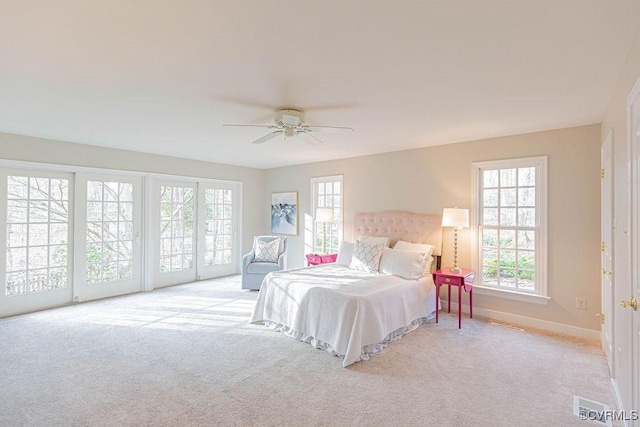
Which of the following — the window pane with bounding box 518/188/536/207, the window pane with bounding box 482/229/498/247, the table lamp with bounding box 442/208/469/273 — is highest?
the window pane with bounding box 518/188/536/207

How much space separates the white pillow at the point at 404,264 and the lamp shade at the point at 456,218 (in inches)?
22.0

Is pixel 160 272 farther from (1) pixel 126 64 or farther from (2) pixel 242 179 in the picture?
(1) pixel 126 64

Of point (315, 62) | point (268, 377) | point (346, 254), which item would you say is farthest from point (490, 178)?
point (268, 377)

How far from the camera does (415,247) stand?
4.73 m

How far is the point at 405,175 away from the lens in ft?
17.0

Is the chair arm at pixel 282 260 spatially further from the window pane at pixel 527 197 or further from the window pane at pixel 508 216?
the window pane at pixel 527 197

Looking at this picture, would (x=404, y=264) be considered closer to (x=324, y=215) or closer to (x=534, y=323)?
(x=534, y=323)

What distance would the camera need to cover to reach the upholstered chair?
560 centimetres

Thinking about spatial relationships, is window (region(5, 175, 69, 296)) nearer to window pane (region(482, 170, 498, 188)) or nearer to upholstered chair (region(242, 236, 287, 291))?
upholstered chair (region(242, 236, 287, 291))

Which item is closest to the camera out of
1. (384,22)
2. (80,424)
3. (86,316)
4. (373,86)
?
(384,22)

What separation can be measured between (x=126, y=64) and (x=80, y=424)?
2437 millimetres

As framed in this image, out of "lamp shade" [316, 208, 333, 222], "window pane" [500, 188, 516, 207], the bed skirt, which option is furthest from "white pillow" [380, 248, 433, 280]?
"lamp shade" [316, 208, 333, 222]

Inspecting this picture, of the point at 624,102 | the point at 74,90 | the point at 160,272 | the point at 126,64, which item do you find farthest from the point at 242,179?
the point at 624,102

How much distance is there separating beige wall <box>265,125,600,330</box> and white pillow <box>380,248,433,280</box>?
2.43ft
